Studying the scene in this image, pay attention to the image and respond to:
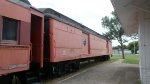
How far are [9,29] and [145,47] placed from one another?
5760 millimetres

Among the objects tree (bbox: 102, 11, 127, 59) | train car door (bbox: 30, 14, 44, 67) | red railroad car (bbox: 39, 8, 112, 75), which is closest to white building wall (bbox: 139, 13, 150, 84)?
red railroad car (bbox: 39, 8, 112, 75)

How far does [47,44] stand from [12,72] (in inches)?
156

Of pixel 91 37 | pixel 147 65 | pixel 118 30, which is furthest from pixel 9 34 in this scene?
pixel 118 30

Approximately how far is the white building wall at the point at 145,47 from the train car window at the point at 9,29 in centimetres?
537

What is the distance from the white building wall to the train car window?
537 centimetres

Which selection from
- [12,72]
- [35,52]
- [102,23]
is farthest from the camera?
[102,23]

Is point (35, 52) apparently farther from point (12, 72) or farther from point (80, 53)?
point (80, 53)

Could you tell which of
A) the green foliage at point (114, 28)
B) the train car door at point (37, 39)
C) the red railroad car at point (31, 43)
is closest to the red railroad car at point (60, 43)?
the red railroad car at point (31, 43)

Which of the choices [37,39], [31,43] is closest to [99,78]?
[37,39]

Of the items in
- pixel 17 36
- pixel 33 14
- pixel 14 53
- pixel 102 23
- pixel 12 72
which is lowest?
pixel 12 72

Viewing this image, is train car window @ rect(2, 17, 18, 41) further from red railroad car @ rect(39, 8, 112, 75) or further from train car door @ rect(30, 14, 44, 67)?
red railroad car @ rect(39, 8, 112, 75)

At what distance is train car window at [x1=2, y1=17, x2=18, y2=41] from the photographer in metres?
7.33

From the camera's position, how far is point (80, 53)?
16.2 meters

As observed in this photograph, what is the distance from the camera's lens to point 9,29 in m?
7.53
